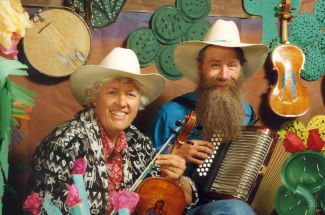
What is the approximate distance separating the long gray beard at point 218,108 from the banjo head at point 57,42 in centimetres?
75

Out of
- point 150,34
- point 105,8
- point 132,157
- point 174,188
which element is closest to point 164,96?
point 150,34

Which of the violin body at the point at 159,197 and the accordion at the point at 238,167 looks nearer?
the violin body at the point at 159,197

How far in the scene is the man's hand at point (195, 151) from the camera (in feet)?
8.16

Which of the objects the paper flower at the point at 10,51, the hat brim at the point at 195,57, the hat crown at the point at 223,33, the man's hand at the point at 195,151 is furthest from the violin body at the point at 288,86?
the paper flower at the point at 10,51

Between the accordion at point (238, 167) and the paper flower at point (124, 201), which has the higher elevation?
the paper flower at point (124, 201)

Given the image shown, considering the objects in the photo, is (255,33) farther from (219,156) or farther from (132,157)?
(132,157)

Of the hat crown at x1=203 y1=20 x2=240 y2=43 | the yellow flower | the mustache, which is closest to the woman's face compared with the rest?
the mustache

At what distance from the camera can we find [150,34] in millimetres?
3107

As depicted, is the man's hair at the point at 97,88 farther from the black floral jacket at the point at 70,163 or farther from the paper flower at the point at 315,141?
the paper flower at the point at 315,141

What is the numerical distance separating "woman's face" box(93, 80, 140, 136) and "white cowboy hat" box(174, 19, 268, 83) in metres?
0.68

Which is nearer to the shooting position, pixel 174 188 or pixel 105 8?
pixel 174 188

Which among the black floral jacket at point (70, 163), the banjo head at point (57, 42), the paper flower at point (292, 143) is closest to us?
the black floral jacket at point (70, 163)

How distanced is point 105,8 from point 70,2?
23 cm

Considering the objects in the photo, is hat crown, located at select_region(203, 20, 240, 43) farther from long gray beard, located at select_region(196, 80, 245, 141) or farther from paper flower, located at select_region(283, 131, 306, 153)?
paper flower, located at select_region(283, 131, 306, 153)
